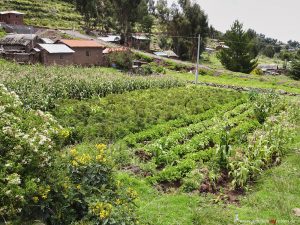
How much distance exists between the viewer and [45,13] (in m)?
87.0

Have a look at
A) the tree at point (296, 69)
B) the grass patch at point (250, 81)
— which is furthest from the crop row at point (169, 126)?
the tree at point (296, 69)

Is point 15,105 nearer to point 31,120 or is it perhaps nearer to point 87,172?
point 31,120

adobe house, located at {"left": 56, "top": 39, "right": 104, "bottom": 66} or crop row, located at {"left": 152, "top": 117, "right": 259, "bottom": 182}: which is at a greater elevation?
adobe house, located at {"left": 56, "top": 39, "right": 104, "bottom": 66}

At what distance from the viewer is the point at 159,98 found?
25.9 metres

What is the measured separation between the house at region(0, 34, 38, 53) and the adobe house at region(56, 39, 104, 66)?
4.19m

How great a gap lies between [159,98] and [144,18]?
205 feet

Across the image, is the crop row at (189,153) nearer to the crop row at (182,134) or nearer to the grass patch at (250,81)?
the crop row at (182,134)

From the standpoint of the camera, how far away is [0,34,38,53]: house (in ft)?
157

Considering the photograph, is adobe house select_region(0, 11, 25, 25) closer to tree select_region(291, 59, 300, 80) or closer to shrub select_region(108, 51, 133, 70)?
shrub select_region(108, 51, 133, 70)

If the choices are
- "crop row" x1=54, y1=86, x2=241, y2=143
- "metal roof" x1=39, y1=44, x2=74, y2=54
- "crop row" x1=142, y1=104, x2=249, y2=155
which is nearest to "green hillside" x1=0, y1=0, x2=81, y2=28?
"metal roof" x1=39, y1=44, x2=74, y2=54

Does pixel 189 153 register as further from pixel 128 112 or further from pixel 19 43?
pixel 19 43

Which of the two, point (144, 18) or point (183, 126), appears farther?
point (144, 18)

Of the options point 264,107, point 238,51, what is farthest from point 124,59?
point 264,107

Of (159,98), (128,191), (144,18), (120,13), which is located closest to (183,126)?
(159,98)
